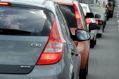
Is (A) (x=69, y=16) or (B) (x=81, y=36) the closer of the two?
(B) (x=81, y=36)

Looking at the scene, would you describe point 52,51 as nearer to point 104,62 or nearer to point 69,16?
point 69,16

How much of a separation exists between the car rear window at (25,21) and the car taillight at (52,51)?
92 millimetres

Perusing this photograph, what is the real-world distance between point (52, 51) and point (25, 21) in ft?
1.50

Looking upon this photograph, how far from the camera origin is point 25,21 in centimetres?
570

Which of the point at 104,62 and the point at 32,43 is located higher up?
the point at 32,43

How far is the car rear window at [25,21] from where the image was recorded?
18.4 ft

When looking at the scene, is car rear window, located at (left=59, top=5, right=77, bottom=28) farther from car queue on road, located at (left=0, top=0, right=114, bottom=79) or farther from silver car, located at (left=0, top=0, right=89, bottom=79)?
silver car, located at (left=0, top=0, right=89, bottom=79)

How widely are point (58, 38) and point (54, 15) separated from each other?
36cm

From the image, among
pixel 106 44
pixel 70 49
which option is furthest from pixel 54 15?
pixel 106 44

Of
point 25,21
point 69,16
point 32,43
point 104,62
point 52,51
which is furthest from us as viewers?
point 104,62

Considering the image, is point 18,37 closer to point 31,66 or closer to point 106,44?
point 31,66

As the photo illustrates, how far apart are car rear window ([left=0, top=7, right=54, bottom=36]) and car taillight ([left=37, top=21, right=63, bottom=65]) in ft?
0.30

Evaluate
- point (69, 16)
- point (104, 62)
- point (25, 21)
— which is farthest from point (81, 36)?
point (104, 62)

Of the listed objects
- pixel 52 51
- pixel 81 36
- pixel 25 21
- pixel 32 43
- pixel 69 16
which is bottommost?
pixel 69 16
